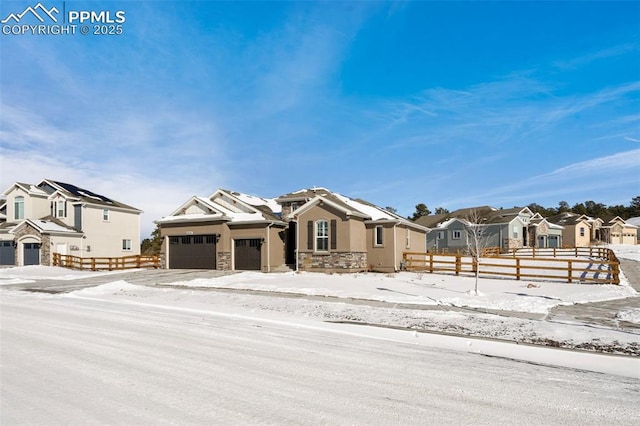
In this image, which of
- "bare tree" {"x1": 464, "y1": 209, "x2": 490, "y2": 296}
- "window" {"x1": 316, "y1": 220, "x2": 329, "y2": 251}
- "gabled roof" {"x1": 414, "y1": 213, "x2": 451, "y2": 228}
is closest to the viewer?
"bare tree" {"x1": 464, "y1": 209, "x2": 490, "y2": 296}

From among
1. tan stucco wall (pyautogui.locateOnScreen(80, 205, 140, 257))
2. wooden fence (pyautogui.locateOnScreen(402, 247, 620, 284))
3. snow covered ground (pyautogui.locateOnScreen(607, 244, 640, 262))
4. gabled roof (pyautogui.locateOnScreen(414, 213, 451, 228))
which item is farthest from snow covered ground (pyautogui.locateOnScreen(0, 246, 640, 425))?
gabled roof (pyautogui.locateOnScreen(414, 213, 451, 228))

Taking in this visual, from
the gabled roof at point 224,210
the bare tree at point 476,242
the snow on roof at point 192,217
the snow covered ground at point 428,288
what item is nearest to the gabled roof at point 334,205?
the gabled roof at point 224,210

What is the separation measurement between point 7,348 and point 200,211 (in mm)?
23594

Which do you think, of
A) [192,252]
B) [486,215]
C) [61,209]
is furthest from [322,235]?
[486,215]

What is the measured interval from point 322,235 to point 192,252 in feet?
34.4

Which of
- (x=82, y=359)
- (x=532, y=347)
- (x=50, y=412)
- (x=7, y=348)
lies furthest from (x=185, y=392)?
(x=532, y=347)

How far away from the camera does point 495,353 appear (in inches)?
331

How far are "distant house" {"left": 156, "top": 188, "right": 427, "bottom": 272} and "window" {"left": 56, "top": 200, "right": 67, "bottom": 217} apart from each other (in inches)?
543

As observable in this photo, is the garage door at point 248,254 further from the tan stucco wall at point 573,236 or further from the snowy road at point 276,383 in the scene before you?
the tan stucco wall at point 573,236

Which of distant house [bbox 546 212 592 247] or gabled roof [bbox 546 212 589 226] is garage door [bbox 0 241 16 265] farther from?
gabled roof [bbox 546 212 589 226]

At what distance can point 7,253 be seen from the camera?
3709 centimetres

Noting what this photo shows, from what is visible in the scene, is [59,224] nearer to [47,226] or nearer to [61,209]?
[61,209]

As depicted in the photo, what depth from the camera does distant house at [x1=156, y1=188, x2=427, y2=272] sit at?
2708 centimetres

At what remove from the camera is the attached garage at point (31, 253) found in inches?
1423
